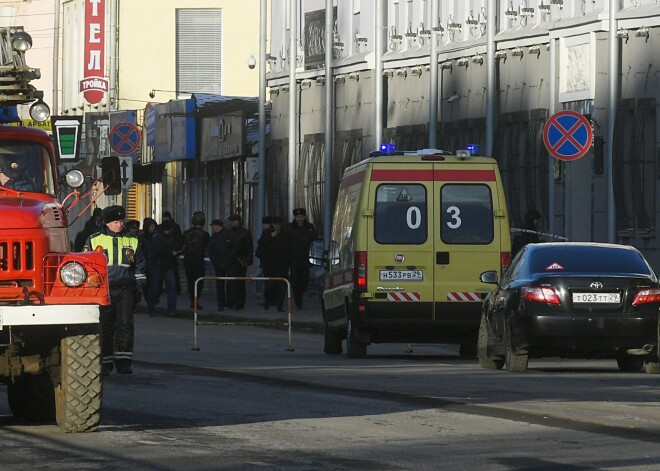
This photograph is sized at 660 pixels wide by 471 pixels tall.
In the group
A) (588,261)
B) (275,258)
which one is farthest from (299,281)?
(588,261)

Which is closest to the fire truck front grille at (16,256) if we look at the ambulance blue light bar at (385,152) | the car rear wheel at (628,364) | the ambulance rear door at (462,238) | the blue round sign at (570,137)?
the car rear wheel at (628,364)

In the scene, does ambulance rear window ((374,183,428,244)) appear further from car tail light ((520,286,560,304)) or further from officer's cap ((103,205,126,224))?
officer's cap ((103,205,126,224))

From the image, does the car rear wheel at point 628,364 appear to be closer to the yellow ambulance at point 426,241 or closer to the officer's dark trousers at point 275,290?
Answer: the yellow ambulance at point 426,241

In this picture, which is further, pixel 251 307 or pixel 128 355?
pixel 251 307

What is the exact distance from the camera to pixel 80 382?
14.8 meters

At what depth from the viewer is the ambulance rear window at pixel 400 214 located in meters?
25.8

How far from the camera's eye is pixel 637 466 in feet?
41.7

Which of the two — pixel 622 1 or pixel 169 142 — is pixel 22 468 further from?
pixel 169 142

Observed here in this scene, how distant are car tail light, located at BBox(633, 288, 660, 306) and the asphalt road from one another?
0.84m

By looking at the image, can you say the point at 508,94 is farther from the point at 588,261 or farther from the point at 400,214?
the point at 588,261

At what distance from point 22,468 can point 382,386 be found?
7819 mm

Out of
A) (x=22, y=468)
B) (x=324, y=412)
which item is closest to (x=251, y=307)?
(x=324, y=412)

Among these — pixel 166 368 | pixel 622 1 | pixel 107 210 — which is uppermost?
pixel 622 1

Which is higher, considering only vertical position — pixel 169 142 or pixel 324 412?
pixel 169 142
